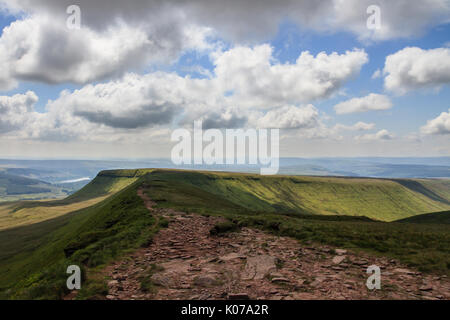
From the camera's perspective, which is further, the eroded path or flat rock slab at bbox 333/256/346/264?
flat rock slab at bbox 333/256/346/264

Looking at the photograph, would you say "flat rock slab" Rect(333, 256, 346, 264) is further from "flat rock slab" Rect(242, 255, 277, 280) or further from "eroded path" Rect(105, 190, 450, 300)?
"flat rock slab" Rect(242, 255, 277, 280)

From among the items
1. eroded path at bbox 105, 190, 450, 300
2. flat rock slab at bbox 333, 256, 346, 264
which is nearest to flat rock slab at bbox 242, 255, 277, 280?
eroded path at bbox 105, 190, 450, 300

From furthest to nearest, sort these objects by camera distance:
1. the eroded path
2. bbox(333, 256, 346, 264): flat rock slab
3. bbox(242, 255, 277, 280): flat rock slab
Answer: bbox(333, 256, 346, 264): flat rock slab < bbox(242, 255, 277, 280): flat rock slab < the eroded path

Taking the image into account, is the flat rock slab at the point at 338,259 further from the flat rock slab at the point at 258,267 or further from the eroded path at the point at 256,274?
the flat rock slab at the point at 258,267

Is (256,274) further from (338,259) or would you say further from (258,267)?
(338,259)
